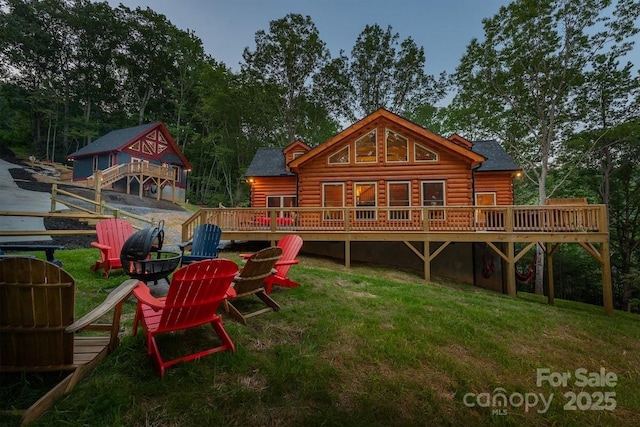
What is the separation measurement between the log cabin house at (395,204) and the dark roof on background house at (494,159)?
0.08 meters

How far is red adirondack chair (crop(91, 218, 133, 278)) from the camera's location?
5086 millimetres

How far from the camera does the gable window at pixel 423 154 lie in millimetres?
11688

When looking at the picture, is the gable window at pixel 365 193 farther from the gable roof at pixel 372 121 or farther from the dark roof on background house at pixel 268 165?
the dark roof on background house at pixel 268 165

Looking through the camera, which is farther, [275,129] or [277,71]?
[275,129]

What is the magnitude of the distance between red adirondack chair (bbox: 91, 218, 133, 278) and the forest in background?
2587mm

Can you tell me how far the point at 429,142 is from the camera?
38.1 feet

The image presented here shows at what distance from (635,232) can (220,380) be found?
921 inches

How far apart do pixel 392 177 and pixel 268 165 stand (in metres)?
7.12

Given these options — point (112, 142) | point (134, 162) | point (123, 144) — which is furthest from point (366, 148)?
point (112, 142)

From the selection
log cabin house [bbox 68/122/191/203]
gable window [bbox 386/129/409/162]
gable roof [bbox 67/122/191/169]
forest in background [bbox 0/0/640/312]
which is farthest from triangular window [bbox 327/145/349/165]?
gable roof [bbox 67/122/191/169]

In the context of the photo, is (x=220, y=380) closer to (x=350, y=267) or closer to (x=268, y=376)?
(x=268, y=376)

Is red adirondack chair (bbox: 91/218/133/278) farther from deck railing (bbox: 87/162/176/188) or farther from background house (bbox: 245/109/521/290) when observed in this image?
deck railing (bbox: 87/162/176/188)

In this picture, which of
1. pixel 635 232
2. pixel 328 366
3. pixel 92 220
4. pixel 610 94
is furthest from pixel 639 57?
pixel 92 220

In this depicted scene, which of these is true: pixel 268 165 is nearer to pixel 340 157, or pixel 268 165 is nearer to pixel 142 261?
pixel 340 157
